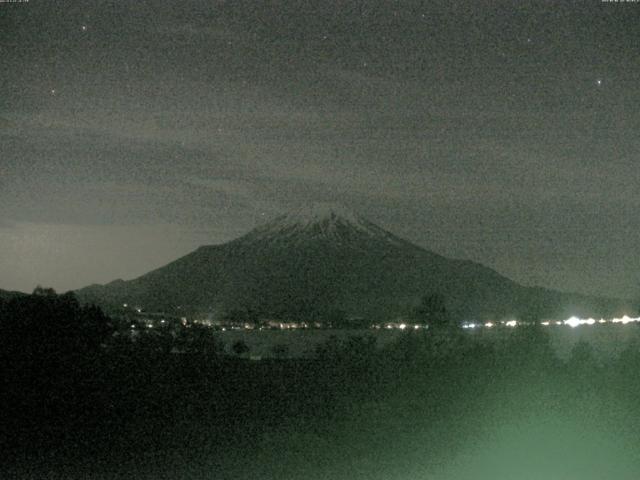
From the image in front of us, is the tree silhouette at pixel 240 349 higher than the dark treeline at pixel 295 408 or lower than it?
higher

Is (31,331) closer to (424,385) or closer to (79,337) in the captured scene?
(79,337)

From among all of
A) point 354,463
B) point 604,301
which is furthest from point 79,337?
point 604,301

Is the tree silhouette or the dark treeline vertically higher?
the tree silhouette

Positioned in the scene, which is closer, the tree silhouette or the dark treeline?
the dark treeline

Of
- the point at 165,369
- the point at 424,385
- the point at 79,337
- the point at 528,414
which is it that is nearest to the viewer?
the point at 528,414

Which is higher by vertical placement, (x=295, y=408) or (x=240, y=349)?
(x=240, y=349)

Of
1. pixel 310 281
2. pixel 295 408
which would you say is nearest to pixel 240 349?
pixel 295 408

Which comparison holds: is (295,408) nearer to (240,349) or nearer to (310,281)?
(240,349)

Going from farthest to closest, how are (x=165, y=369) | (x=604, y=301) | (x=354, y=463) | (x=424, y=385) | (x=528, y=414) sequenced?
(x=604, y=301)
(x=165, y=369)
(x=424, y=385)
(x=528, y=414)
(x=354, y=463)
